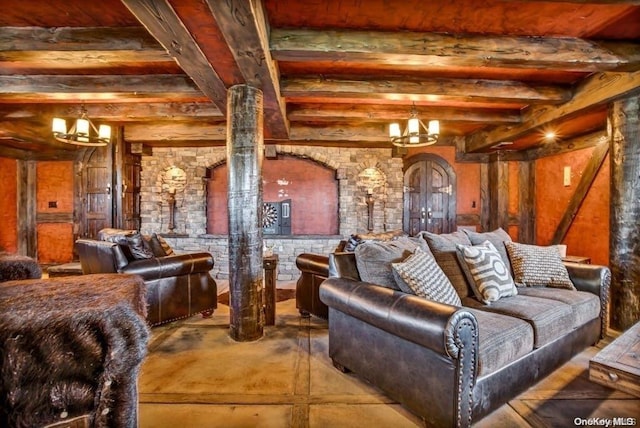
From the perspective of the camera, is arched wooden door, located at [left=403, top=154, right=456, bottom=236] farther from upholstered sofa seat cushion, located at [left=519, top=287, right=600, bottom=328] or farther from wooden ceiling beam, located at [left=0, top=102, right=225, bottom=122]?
wooden ceiling beam, located at [left=0, top=102, right=225, bottom=122]

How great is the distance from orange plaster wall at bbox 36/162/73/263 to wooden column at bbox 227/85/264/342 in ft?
17.6

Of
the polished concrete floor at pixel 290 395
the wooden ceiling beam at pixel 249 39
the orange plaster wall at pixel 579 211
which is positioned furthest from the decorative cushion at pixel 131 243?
the orange plaster wall at pixel 579 211

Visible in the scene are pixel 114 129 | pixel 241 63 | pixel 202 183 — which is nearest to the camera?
pixel 241 63

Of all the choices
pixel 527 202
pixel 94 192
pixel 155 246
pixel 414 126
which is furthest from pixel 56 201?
pixel 527 202

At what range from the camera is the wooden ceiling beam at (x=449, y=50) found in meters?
2.35

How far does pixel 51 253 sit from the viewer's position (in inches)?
246

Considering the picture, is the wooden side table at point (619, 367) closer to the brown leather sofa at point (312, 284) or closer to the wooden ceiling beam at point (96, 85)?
the brown leather sofa at point (312, 284)

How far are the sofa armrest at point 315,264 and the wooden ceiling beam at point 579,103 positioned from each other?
3107 millimetres

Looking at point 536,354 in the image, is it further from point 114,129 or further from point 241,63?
point 114,129

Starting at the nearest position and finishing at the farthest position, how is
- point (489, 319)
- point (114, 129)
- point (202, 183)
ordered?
point (489, 319) → point (114, 129) → point (202, 183)

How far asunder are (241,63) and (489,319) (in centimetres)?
242

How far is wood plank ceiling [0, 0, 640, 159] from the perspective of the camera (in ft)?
6.86

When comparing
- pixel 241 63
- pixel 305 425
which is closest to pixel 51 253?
pixel 241 63

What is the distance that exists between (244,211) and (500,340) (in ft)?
6.84
